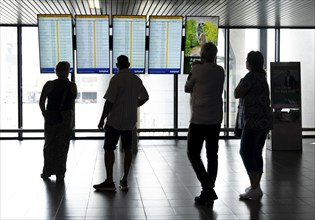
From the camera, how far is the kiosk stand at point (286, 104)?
1130 cm

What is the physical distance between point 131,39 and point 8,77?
4959 mm

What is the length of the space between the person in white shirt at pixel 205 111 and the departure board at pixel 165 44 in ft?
16.5

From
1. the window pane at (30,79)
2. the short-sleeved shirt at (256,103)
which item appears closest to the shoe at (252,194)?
the short-sleeved shirt at (256,103)

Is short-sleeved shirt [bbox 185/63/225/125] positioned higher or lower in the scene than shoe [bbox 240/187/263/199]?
higher

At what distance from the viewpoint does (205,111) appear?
5.85m

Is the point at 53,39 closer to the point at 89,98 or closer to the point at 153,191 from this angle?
the point at 89,98

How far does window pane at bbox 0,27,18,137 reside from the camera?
1442 centimetres

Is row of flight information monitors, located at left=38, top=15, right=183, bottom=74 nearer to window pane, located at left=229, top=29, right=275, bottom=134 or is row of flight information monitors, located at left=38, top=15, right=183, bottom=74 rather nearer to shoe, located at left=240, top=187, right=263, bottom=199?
window pane, located at left=229, top=29, right=275, bottom=134

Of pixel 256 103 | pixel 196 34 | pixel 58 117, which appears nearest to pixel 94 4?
pixel 196 34

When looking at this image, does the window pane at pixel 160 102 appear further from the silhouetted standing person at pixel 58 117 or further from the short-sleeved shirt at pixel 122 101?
the short-sleeved shirt at pixel 122 101

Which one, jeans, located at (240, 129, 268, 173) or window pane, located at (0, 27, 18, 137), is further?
window pane, located at (0, 27, 18, 137)

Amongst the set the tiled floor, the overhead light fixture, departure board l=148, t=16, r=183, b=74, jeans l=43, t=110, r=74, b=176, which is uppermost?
the overhead light fixture

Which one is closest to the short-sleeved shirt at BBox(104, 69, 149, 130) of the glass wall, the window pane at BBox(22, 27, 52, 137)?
the glass wall

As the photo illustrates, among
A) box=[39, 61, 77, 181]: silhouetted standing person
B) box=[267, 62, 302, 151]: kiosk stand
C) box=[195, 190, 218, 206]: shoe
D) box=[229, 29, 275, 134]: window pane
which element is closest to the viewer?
box=[195, 190, 218, 206]: shoe
